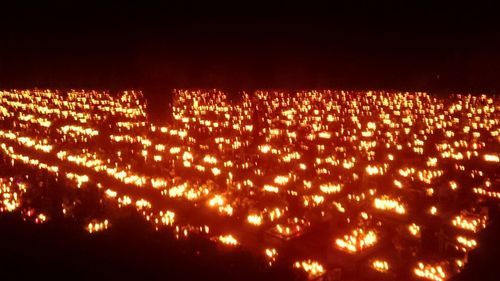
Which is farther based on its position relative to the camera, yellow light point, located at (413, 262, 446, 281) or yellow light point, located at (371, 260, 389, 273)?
yellow light point, located at (371, 260, 389, 273)

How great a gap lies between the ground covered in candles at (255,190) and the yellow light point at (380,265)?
0.03 metres

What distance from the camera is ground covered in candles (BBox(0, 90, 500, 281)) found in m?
2.38

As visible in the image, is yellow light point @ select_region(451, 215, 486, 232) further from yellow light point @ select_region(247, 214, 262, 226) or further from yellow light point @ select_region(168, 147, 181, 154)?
yellow light point @ select_region(168, 147, 181, 154)

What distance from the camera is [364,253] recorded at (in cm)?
833

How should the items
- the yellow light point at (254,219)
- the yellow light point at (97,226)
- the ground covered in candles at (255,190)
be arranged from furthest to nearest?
the yellow light point at (254,219)
the yellow light point at (97,226)
the ground covered in candles at (255,190)

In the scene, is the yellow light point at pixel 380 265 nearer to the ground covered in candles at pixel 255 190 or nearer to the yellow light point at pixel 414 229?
the ground covered in candles at pixel 255 190

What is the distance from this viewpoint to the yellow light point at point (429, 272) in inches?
302

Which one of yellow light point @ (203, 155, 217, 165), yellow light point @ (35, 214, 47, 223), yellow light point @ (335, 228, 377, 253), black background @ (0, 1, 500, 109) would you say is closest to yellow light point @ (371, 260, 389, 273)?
yellow light point @ (335, 228, 377, 253)

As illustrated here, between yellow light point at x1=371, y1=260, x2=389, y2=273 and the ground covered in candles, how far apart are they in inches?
1.2

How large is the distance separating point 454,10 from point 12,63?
1847 mm

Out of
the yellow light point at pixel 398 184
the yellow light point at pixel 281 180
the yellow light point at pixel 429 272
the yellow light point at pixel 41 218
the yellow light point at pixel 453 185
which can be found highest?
the yellow light point at pixel 281 180

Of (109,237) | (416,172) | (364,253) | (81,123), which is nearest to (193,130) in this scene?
(81,123)

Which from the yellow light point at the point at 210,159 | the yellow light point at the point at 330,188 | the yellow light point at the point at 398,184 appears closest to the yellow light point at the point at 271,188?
the yellow light point at the point at 330,188

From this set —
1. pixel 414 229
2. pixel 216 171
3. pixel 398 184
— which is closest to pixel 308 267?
pixel 414 229
